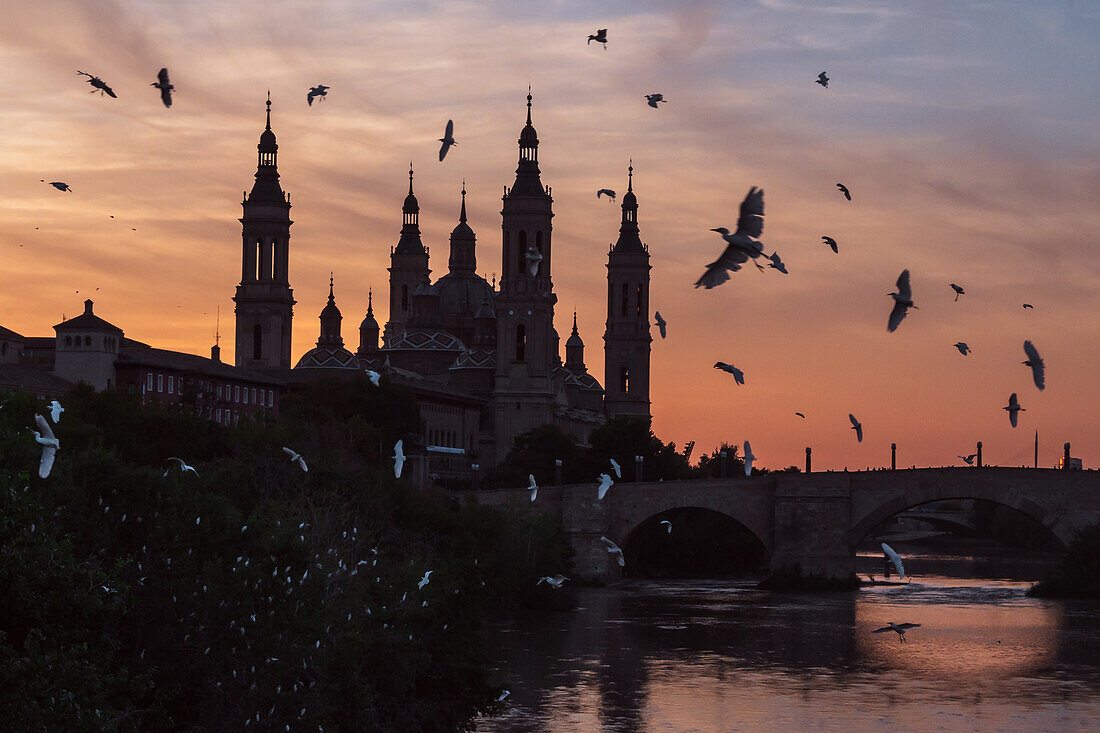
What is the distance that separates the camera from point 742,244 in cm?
2262

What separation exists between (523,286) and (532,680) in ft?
278

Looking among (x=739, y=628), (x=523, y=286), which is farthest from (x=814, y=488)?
(x=523, y=286)

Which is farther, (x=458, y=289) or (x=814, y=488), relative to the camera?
(x=458, y=289)

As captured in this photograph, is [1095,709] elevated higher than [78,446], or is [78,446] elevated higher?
[78,446]

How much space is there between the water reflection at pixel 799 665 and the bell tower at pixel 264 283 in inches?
2469

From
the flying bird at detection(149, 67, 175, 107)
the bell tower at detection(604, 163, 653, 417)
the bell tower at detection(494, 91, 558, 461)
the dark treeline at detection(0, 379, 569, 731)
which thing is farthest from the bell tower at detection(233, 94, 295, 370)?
the flying bird at detection(149, 67, 175, 107)

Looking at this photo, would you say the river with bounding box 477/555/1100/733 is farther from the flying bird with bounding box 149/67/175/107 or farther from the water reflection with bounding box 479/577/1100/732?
the flying bird with bounding box 149/67/175/107

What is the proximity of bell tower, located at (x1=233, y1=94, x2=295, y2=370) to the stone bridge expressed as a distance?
5264cm

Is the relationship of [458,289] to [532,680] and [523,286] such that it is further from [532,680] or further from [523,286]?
[532,680]

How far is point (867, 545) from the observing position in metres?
143

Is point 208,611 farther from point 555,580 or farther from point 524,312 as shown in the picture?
point 524,312

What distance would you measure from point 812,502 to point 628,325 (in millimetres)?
A: 75336

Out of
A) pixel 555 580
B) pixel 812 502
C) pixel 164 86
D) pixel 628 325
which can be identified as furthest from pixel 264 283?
pixel 164 86

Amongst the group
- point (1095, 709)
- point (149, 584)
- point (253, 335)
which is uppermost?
point (253, 335)
